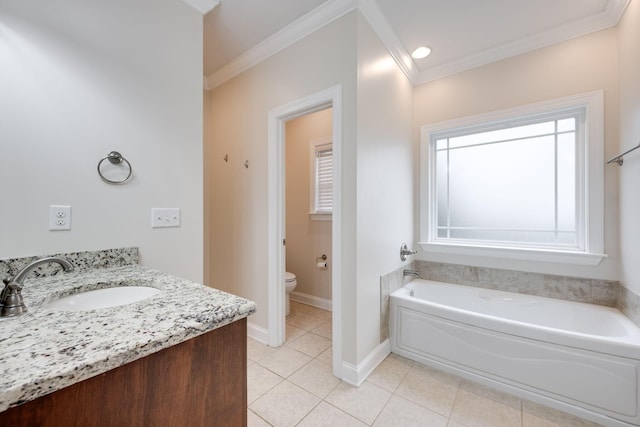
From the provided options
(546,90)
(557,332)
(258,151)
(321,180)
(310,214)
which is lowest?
(557,332)

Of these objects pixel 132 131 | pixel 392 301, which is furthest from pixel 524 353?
pixel 132 131

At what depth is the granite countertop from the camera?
1.44 feet

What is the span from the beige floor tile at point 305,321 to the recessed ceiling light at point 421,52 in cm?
277

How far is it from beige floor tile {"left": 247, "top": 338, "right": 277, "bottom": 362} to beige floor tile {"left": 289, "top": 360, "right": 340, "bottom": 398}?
0.36 metres

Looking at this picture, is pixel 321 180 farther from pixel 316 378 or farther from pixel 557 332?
pixel 557 332

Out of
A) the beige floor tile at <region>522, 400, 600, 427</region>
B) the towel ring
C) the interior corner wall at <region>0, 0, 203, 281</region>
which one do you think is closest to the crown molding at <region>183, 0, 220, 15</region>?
the interior corner wall at <region>0, 0, 203, 281</region>

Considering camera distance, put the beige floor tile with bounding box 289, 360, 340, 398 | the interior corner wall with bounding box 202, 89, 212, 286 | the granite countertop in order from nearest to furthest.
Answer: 1. the granite countertop
2. the beige floor tile with bounding box 289, 360, 340, 398
3. the interior corner wall with bounding box 202, 89, 212, 286

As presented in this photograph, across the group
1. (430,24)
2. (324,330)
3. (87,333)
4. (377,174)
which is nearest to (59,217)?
(87,333)

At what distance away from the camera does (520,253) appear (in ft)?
7.04

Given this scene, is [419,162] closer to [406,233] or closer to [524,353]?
[406,233]

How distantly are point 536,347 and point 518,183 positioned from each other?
4.65ft

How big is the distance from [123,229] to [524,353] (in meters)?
2.47

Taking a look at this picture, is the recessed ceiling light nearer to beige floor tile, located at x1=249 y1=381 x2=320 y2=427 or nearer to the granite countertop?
the granite countertop

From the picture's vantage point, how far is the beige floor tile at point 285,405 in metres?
1.42
